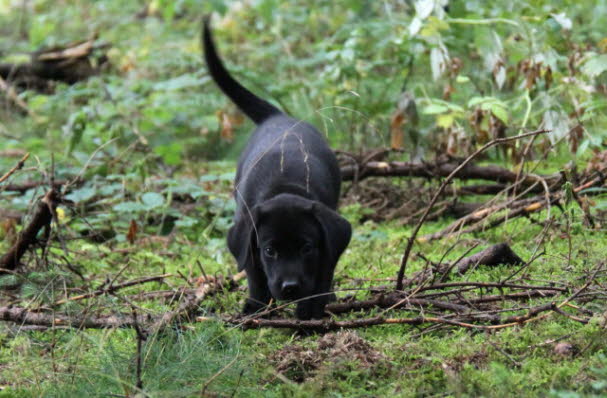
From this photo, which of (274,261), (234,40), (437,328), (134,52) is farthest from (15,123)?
(437,328)

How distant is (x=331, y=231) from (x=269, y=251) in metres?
0.33

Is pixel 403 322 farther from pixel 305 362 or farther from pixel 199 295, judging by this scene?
pixel 199 295

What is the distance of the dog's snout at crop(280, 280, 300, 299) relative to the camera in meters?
3.71

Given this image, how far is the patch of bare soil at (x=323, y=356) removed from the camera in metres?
2.95

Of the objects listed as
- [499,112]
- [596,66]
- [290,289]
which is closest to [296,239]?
[290,289]

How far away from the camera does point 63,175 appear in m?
6.71

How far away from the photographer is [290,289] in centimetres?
371

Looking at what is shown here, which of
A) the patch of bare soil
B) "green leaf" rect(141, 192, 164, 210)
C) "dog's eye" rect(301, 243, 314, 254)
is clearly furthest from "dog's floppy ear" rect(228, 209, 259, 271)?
"green leaf" rect(141, 192, 164, 210)

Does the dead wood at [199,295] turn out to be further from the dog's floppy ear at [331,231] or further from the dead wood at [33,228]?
the dead wood at [33,228]

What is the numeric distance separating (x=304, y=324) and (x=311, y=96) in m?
5.15

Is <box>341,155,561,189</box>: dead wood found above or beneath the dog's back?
beneath

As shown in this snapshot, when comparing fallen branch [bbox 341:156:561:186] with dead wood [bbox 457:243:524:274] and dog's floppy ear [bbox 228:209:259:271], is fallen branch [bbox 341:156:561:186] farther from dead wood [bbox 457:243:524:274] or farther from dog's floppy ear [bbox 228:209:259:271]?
dog's floppy ear [bbox 228:209:259:271]

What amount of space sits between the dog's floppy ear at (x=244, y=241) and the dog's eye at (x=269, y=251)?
88mm

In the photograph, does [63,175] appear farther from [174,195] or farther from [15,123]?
[15,123]
